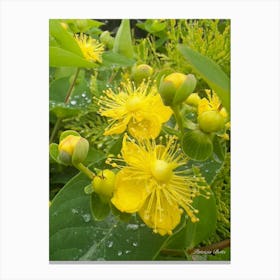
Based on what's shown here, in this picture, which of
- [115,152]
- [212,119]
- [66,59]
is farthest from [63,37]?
Answer: [212,119]

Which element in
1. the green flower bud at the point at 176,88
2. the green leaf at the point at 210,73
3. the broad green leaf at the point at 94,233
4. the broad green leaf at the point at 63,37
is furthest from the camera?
the broad green leaf at the point at 63,37

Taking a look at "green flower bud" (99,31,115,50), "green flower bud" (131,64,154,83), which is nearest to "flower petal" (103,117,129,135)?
"green flower bud" (131,64,154,83)

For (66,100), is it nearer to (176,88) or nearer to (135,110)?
(135,110)

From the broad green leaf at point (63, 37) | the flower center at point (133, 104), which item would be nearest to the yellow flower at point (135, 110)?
the flower center at point (133, 104)

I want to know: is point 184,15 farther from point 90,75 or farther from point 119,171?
point 119,171

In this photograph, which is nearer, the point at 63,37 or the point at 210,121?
the point at 210,121

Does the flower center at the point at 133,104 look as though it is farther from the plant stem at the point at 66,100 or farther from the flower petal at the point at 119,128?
the plant stem at the point at 66,100

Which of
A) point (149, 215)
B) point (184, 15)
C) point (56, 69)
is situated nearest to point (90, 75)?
point (56, 69)

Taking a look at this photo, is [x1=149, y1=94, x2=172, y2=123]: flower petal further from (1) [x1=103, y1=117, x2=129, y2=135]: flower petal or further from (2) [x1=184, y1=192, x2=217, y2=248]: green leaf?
(2) [x1=184, y1=192, x2=217, y2=248]: green leaf
